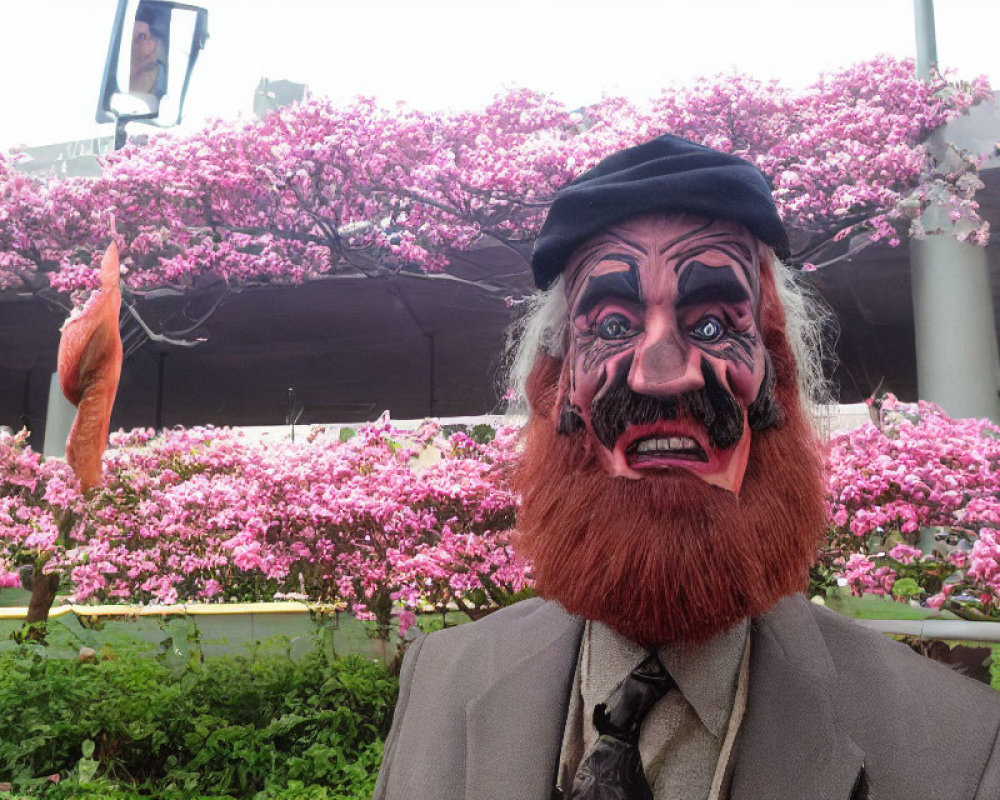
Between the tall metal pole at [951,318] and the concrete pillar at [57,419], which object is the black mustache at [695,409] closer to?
the tall metal pole at [951,318]

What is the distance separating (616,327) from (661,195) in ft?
0.62

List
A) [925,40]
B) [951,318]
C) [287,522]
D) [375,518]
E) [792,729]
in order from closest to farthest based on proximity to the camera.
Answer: [792,729]
[375,518]
[287,522]
[925,40]
[951,318]

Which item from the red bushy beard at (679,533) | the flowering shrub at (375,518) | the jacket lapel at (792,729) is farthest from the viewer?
the flowering shrub at (375,518)

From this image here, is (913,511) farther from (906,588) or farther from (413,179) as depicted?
(413,179)

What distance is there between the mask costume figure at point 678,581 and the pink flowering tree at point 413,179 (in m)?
2.91

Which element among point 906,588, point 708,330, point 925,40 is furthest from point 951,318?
point 708,330

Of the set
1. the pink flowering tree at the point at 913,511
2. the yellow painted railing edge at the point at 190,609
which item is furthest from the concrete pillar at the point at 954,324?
the yellow painted railing edge at the point at 190,609

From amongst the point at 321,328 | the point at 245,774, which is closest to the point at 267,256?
the point at 321,328

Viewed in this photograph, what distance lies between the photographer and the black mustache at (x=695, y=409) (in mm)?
1093

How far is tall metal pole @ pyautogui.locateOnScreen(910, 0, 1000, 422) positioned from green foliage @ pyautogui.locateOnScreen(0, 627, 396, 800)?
2853 millimetres

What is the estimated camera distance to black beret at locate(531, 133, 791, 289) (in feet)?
3.75

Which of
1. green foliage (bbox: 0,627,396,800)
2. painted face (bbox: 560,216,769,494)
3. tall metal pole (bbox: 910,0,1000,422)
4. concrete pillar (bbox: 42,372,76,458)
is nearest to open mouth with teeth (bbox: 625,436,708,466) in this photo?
painted face (bbox: 560,216,769,494)

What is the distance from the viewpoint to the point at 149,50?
4445mm

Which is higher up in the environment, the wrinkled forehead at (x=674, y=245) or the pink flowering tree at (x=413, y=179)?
the pink flowering tree at (x=413, y=179)
